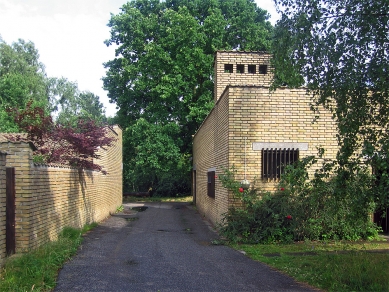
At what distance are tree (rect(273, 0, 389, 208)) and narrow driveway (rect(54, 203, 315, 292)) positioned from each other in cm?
247

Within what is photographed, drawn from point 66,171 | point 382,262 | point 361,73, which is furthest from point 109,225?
point 361,73

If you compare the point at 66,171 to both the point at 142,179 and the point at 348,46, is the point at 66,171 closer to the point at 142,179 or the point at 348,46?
the point at 348,46

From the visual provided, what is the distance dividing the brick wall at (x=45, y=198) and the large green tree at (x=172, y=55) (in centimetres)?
1441

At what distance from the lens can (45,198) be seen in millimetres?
9289

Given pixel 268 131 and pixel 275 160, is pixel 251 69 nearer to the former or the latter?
pixel 268 131

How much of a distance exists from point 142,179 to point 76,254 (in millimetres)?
34469

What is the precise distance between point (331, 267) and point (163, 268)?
10.2 feet

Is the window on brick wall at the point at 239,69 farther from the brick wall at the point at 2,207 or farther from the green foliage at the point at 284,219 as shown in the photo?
the brick wall at the point at 2,207

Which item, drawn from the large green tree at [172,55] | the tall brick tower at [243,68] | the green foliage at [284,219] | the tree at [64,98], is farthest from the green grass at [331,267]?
the tree at [64,98]

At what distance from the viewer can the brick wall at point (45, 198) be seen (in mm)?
7949

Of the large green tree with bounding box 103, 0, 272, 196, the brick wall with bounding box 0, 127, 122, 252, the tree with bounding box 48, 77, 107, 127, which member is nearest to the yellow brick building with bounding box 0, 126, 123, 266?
the brick wall with bounding box 0, 127, 122, 252

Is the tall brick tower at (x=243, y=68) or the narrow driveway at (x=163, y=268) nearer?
the narrow driveway at (x=163, y=268)

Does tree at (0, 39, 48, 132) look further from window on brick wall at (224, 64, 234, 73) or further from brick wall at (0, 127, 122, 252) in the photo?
window on brick wall at (224, 64, 234, 73)

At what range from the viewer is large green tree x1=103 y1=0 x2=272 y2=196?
28281 millimetres
